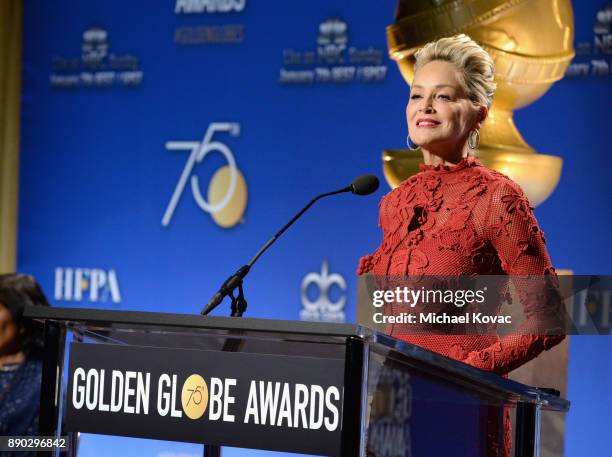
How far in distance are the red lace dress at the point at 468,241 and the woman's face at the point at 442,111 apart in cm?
7

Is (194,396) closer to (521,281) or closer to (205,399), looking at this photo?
(205,399)

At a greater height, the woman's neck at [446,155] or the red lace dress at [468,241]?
the woman's neck at [446,155]

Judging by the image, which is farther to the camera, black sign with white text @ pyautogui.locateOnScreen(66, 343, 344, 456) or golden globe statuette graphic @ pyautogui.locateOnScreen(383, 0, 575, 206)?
golden globe statuette graphic @ pyautogui.locateOnScreen(383, 0, 575, 206)

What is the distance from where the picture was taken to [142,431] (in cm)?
160

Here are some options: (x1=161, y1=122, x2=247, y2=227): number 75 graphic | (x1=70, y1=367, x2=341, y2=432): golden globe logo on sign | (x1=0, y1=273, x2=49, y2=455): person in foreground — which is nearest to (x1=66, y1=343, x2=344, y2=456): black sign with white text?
(x1=70, y1=367, x2=341, y2=432): golden globe logo on sign

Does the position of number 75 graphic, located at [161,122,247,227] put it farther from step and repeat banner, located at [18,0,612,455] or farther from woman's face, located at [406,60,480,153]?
woman's face, located at [406,60,480,153]

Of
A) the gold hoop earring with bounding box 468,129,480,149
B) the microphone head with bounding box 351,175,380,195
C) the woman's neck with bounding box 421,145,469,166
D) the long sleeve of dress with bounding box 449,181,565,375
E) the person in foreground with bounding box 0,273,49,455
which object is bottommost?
the person in foreground with bounding box 0,273,49,455

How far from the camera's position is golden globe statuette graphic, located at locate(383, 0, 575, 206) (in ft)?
11.6

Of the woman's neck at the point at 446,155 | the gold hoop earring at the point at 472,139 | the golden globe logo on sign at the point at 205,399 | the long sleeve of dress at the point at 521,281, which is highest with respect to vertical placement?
the gold hoop earring at the point at 472,139

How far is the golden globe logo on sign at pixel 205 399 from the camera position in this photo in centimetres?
150

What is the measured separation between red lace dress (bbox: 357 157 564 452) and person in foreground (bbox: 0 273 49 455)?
4.87 ft

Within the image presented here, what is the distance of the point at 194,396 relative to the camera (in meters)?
1.58

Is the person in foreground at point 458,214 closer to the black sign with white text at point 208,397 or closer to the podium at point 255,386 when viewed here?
the podium at point 255,386

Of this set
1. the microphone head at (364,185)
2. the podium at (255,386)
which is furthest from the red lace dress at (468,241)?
the podium at (255,386)
